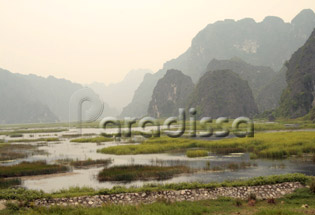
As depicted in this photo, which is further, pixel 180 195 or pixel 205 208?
pixel 180 195

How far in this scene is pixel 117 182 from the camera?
29.1 metres

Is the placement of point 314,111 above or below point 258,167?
above

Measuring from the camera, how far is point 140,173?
31.2 metres

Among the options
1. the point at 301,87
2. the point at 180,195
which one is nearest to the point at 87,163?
the point at 180,195

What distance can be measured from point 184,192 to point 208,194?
1.69 meters

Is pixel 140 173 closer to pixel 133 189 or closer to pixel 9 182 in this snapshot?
pixel 133 189

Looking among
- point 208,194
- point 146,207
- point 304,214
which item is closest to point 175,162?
point 208,194

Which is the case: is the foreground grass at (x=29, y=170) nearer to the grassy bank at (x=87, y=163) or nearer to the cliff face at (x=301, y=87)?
the grassy bank at (x=87, y=163)

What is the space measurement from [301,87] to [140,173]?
5671 inches

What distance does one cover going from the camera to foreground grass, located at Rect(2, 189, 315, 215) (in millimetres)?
16469

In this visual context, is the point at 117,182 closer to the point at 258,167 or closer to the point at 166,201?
the point at 166,201

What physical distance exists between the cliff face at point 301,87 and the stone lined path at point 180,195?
433ft

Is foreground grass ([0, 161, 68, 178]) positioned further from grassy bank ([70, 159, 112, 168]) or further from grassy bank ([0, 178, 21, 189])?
grassy bank ([0, 178, 21, 189])

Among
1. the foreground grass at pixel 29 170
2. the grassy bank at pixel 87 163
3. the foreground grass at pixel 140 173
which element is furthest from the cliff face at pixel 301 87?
the foreground grass at pixel 29 170
